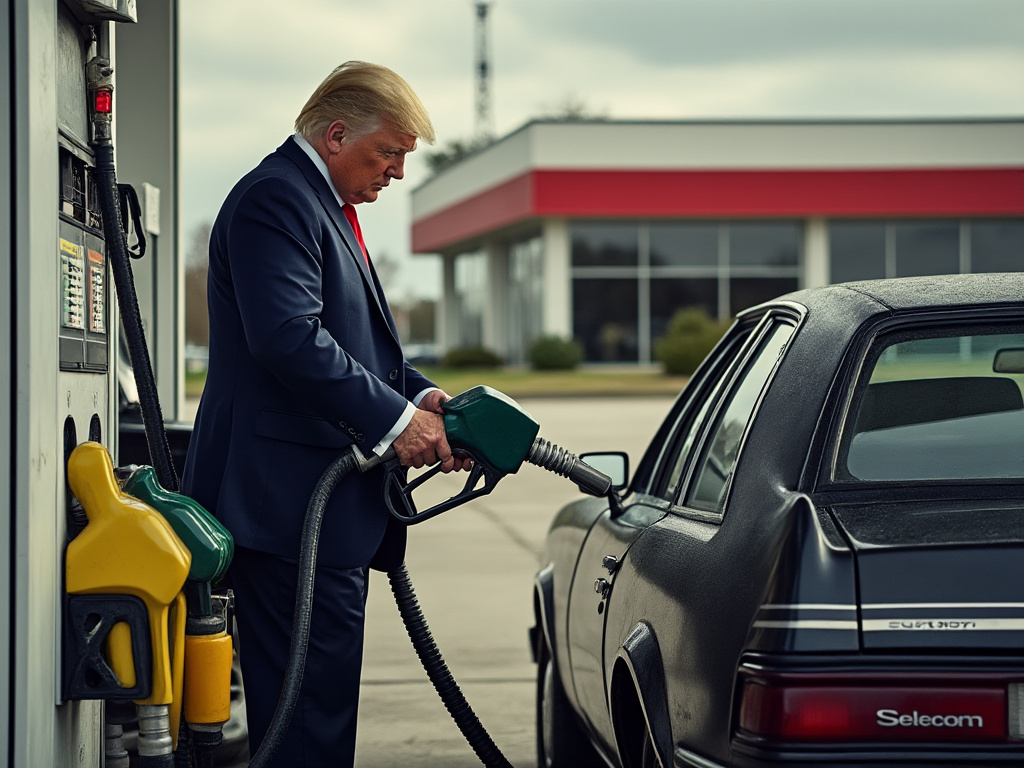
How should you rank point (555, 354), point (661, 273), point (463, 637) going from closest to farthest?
point (463, 637)
point (555, 354)
point (661, 273)

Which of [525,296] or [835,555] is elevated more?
[525,296]

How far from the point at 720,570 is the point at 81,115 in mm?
1726

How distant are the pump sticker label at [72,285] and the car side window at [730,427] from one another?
1416 millimetres

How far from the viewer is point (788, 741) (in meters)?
2.28

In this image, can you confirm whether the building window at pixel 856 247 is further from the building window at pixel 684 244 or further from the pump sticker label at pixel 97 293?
the pump sticker label at pixel 97 293

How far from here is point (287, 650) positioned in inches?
127

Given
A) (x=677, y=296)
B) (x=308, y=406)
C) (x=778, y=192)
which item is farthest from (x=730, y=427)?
(x=677, y=296)

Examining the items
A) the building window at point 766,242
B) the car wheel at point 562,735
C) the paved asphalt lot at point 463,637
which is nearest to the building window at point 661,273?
the building window at point 766,242

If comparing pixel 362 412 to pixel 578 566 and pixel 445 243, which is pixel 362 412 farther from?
pixel 445 243

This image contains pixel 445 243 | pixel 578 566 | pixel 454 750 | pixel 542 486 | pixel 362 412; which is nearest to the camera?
pixel 362 412

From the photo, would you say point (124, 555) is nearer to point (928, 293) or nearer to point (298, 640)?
point (298, 640)

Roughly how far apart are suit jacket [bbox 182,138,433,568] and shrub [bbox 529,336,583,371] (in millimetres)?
31450

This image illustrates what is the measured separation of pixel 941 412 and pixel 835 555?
708 millimetres

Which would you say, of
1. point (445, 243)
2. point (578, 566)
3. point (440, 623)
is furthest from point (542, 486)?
point (445, 243)
